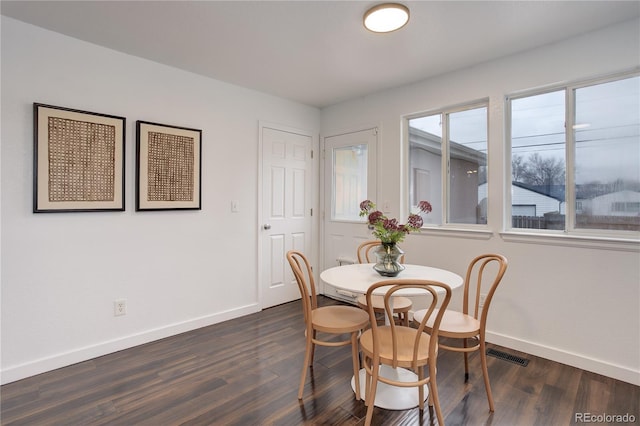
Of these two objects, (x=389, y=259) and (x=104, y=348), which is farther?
(x=104, y=348)

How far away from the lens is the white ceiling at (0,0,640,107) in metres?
2.07

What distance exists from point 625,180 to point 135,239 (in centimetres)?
382

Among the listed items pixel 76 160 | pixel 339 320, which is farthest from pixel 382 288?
pixel 76 160

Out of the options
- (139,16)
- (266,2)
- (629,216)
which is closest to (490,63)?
(629,216)

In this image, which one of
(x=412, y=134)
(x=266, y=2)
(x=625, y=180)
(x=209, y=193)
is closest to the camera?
(x=266, y=2)

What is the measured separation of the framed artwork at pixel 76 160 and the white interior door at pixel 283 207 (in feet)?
4.89

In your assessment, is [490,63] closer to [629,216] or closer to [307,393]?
[629,216]

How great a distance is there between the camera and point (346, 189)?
409 centimetres

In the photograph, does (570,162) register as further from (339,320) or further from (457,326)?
(339,320)

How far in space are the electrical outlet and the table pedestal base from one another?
1.94 metres

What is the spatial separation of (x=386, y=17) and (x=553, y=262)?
7.23 feet

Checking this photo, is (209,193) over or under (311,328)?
over

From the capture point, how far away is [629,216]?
7.53 ft

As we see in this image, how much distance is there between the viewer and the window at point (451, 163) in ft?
9.89
